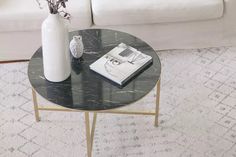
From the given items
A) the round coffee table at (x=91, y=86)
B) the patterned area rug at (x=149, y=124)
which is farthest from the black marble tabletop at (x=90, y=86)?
the patterned area rug at (x=149, y=124)

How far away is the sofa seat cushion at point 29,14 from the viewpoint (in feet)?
8.64

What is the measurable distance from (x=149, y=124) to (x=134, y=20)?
695mm

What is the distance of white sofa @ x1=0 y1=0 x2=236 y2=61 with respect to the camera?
8.73 feet

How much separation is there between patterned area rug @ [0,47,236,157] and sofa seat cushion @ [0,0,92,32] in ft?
0.99

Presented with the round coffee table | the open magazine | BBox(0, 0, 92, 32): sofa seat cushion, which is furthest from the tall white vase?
BBox(0, 0, 92, 32): sofa seat cushion

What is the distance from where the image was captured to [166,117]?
2471 mm

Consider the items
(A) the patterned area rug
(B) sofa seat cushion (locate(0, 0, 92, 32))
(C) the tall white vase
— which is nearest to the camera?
(C) the tall white vase

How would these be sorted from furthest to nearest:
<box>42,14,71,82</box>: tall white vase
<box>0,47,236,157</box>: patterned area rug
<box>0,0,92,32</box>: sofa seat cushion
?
1. <box>0,0,92,32</box>: sofa seat cushion
2. <box>0,47,236,157</box>: patterned area rug
3. <box>42,14,71,82</box>: tall white vase

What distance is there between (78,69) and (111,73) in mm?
182

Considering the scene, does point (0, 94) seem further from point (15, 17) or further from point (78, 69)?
point (78, 69)

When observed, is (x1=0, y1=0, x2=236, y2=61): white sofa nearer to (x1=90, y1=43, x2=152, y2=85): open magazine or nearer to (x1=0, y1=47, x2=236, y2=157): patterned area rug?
(x1=0, y1=47, x2=236, y2=157): patterned area rug

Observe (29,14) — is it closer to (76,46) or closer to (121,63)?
(76,46)

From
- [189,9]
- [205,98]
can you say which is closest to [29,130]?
[205,98]

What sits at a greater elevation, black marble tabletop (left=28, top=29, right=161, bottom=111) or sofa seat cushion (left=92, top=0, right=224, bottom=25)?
sofa seat cushion (left=92, top=0, right=224, bottom=25)
